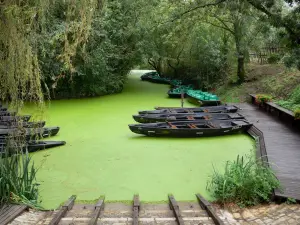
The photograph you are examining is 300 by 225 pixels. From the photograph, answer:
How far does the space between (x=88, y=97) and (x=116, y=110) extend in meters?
3.38

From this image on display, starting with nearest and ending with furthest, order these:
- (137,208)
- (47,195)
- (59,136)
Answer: (137,208), (47,195), (59,136)

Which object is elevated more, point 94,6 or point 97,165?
point 94,6

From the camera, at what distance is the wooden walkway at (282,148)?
4.75 m

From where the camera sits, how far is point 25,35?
3.53 m

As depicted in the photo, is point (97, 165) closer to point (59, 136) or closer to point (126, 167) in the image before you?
point (126, 167)

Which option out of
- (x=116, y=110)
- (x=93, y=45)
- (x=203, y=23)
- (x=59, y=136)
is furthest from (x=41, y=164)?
(x=203, y=23)

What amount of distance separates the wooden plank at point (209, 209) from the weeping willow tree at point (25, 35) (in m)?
2.45

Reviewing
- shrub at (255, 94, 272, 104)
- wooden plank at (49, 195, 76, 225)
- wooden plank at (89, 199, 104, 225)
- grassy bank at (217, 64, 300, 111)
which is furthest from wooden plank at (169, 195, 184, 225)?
shrub at (255, 94, 272, 104)

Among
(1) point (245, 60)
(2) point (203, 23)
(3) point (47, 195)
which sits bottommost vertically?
(3) point (47, 195)

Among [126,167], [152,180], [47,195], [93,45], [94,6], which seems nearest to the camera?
[94,6]

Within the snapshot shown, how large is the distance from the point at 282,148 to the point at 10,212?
206 inches

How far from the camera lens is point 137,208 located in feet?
14.0

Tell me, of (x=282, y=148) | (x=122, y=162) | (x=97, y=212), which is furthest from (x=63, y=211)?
(x=282, y=148)

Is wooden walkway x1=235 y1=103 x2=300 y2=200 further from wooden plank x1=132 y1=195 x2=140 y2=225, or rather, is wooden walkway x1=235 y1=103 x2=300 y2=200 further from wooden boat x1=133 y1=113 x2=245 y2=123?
wooden plank x1=132 y1=195 x2=140 y2=225
